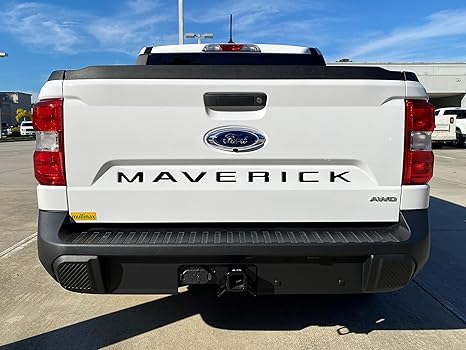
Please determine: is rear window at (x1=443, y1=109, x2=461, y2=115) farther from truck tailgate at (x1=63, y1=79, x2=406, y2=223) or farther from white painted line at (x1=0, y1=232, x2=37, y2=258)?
truck tailgate at (x1=63, y1=79, x2=406, y2=223)

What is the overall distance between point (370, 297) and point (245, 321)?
1.25 m

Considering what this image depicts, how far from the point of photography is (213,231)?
2.46 meters

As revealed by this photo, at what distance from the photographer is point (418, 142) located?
7.86 feet

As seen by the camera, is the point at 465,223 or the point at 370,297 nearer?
the point at 370,297

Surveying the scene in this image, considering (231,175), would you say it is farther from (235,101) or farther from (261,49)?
(261,49)

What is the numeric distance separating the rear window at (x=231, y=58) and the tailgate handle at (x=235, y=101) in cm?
175

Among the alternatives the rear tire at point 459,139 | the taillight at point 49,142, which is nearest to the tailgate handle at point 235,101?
the taillight at point 49,142

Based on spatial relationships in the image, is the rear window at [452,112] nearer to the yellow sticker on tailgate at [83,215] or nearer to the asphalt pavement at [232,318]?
the asphalt pavement at [232,318]

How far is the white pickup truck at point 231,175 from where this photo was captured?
2299 mm

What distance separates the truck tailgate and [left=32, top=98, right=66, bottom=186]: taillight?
1.8 inches

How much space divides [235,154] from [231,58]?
1933 mm

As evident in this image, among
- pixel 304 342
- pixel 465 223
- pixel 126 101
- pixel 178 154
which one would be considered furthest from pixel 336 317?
pixel 465 223

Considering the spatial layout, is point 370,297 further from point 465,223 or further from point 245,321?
point 465,223

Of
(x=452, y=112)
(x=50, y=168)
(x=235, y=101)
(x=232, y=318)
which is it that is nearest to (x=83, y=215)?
(x=50, y=168)
